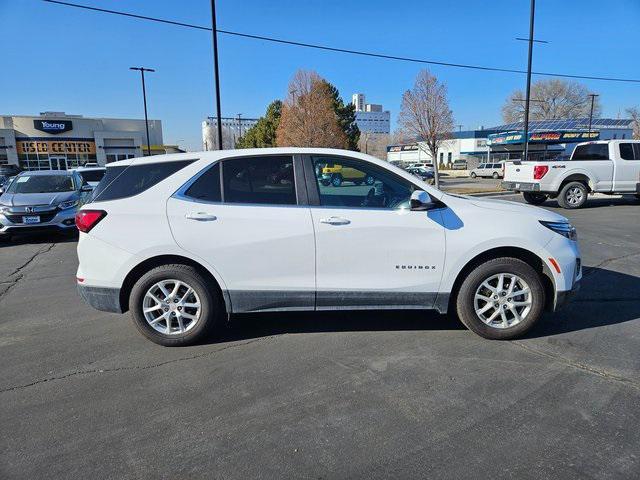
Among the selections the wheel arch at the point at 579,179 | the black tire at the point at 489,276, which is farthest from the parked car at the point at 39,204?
the wheel arch at the point at 579,179

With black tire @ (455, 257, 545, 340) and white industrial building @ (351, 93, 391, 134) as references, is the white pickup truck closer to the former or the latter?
black tire @ (455, 257, 545, 340)

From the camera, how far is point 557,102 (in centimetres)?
8406

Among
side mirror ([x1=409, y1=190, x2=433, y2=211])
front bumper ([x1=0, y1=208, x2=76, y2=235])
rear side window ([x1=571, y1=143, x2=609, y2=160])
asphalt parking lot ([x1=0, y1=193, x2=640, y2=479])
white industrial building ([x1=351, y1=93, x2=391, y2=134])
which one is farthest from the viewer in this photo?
white industrial building ([x1=351, y1=93, x2=391, y2=134])

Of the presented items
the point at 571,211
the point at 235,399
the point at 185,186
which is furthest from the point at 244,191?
the point at 571,211

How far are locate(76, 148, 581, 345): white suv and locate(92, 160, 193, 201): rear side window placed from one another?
Result: 0.04ft

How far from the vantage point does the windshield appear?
10.5 meters

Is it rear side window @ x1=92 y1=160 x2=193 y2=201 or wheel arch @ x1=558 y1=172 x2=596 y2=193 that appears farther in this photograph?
wheel arch @ x1=558 y1=172 x2=596 y2=193

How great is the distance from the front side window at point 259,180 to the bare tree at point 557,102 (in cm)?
8788

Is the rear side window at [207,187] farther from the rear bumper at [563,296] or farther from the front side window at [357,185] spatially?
the rear bumper at [563,296]

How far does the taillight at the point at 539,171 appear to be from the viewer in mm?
13633

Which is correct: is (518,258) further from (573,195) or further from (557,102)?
(557,102)

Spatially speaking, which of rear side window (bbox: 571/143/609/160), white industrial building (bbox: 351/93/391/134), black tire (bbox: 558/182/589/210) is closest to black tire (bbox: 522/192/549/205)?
black tire (bbox: 558/182/589/210)

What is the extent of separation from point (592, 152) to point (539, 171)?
6.86 feet

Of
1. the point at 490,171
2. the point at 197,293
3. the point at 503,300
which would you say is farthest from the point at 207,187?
the point at 490,171
